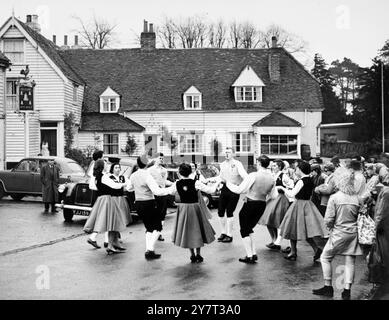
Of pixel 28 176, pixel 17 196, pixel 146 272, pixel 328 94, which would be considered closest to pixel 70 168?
pixel 28 176

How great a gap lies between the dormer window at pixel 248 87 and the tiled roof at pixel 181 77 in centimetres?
50

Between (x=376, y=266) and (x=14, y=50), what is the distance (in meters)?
30.6

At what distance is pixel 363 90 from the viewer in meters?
39.1

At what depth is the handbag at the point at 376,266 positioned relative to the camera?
314 inches

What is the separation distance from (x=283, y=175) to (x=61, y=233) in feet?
18.1

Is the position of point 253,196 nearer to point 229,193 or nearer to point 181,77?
point 229,193

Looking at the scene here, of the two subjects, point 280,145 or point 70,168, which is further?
point 280,145

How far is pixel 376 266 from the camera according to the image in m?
8.02

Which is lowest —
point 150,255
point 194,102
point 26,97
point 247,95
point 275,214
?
point 150,255

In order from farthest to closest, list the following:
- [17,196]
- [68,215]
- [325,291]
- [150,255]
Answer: [17,196]
[68,215]
[150,255]
[325,291]

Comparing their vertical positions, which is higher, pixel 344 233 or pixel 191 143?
pixel 191 143

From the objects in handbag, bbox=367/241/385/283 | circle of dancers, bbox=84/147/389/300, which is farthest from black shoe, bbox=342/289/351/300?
circle of dancers, bbox=84/147/389/300
